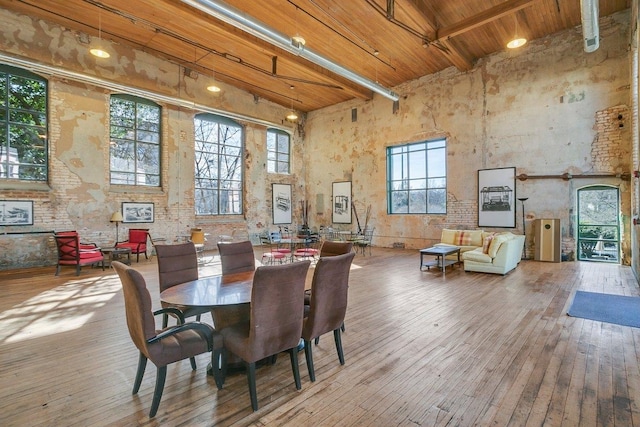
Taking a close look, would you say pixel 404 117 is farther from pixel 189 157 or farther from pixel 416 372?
pixel 416 372

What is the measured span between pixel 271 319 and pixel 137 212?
838cm

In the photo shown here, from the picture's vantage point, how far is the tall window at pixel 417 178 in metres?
9.95

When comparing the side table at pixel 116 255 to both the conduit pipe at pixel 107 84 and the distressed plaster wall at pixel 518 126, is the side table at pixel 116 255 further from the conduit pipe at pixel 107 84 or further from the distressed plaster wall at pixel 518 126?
the distressed plaster wall at pixel 518 126

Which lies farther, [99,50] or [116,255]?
[116,255]

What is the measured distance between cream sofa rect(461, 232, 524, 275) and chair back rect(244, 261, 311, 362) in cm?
550

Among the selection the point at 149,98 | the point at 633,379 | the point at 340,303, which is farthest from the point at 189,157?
the point at 633,379

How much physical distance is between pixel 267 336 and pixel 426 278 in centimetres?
469

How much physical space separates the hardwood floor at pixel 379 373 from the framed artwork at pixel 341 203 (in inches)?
300

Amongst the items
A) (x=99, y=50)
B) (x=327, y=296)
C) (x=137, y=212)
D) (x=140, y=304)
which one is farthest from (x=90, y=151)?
Answer: (x=327, y=296)

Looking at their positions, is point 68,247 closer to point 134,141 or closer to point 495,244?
point 134,141

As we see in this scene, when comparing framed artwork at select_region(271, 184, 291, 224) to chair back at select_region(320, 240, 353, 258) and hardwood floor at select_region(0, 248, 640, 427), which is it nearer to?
hardwood floor at select_region(0, 248, 640, 427)

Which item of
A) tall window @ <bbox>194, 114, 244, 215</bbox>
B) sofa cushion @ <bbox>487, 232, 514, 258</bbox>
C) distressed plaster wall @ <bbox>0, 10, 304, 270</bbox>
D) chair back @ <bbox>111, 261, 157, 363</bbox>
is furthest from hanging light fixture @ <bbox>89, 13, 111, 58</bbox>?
sofa cushion @ <bbox>487, 232, 514, 258</bbox>

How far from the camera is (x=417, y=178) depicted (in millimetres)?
10477

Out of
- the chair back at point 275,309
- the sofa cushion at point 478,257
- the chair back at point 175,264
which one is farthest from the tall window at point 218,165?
the chair back at point 275,309
